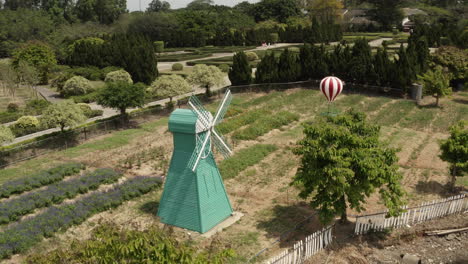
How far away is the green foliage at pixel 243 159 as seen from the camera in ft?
85.3

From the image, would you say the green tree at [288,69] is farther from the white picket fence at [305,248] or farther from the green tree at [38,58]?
the green tree at [38,58]

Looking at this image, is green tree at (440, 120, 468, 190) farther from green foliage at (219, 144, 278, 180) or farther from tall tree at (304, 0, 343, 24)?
tall tree at (304, 0, 343, 24)

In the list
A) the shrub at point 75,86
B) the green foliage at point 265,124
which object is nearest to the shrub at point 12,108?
the shrub at point 75,86

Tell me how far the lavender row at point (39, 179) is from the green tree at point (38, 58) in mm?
34535

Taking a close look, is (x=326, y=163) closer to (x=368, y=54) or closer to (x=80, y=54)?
(x=368, y=54)

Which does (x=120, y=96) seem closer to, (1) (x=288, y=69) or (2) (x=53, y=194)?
(2) (x=53, y=194)

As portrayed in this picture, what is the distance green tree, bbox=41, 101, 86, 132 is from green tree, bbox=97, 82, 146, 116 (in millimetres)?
3688

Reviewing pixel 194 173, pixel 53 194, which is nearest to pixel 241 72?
pixel 53 194

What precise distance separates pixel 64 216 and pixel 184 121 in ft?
24.8

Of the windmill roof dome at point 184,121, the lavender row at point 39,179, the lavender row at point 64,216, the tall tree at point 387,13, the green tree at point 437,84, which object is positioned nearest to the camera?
the lavender row at point 64,216

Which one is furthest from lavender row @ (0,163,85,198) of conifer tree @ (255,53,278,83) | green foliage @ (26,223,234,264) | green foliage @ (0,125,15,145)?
conifer tree @ (255,53,278,83)

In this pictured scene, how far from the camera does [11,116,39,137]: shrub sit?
33719mm

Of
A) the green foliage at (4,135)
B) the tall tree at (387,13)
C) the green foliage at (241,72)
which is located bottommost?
the green foliage at (4,135)

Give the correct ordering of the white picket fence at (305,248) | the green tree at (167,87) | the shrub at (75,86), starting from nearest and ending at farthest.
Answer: the white picket fence at (305,248) → the green tree at (167,87) → the shrub at (75,86)
